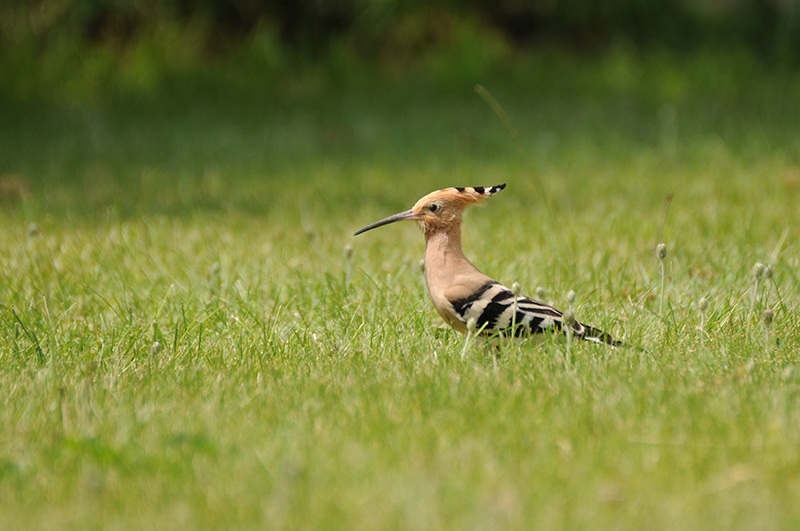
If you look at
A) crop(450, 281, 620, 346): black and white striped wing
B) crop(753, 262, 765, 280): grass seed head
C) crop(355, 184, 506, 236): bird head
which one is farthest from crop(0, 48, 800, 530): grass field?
crop(355, 184, 506, 236): bird head

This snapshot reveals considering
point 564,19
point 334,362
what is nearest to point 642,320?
point 334,362

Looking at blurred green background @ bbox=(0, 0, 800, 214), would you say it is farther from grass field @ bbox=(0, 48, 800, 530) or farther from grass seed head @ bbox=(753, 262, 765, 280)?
grass seed head @ bbox=(753, 262, 765, 280)

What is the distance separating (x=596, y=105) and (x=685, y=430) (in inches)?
276

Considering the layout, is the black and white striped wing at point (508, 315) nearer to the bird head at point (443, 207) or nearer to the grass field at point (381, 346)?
the grass field at point (381, 346)

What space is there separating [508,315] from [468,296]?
14 cm

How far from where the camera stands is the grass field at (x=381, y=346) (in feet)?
6.13

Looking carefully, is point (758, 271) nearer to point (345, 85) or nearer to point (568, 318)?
point (568, 318)

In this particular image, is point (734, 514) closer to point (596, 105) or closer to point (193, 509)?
point (193, 509)

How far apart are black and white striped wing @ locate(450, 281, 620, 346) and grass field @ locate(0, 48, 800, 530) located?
0.22ft

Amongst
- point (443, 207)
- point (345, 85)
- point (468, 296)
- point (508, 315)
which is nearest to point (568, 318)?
point (508, 315)

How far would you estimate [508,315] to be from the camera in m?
2.74

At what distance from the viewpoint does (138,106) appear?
8.83 meters

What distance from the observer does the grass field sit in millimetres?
1869

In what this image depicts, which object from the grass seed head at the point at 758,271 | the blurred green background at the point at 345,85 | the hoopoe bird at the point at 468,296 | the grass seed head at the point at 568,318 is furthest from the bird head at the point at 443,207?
the blurred green background at the point at 345,85
